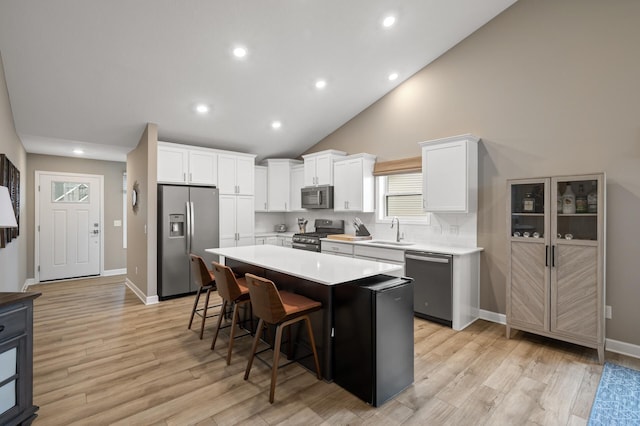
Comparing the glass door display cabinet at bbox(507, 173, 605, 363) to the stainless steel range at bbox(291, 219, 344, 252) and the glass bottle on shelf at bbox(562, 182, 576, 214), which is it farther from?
the stainless steel range at bbox(291, 219, 344, 252)

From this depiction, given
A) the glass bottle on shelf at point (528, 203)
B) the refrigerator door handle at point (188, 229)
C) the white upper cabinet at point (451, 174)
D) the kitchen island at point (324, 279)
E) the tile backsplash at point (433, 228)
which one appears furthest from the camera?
the refrigerator door handle at point (188, 229)

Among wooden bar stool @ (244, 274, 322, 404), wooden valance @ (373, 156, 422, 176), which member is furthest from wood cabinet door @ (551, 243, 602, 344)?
wooden bar stool @ (244, 274, 322, 404)

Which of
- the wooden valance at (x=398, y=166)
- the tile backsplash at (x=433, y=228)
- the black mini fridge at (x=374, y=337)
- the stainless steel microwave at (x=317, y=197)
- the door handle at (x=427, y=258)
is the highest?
the wooden valance at (x=398, y=166)

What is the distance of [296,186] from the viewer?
6.23 m

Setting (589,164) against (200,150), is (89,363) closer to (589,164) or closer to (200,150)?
(200,150)

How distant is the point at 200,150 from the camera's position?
513 cm

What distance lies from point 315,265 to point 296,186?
368cm

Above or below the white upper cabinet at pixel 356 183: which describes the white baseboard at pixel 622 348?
below

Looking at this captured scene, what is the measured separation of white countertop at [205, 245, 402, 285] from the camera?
225 cm

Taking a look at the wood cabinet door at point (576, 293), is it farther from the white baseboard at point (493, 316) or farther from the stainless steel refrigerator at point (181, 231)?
the stainless steel refrigerator at point (181, 231)

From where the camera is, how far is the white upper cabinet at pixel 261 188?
625cm

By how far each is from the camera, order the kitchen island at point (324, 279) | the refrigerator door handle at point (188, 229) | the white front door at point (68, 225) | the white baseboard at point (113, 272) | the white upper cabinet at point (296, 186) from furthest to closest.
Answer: the white baseboard at point (113, 272) → the white upper cabinet at point (296, 186) → the white front door at point (68, 225) → the refrigerator door handle at point (188, 229) → the kitchen island at point (324, 279)

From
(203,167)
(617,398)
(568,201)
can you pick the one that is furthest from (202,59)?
(617,398)

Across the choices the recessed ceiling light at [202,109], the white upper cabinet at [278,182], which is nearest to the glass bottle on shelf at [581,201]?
the recessed ceiling light at [202,109]
